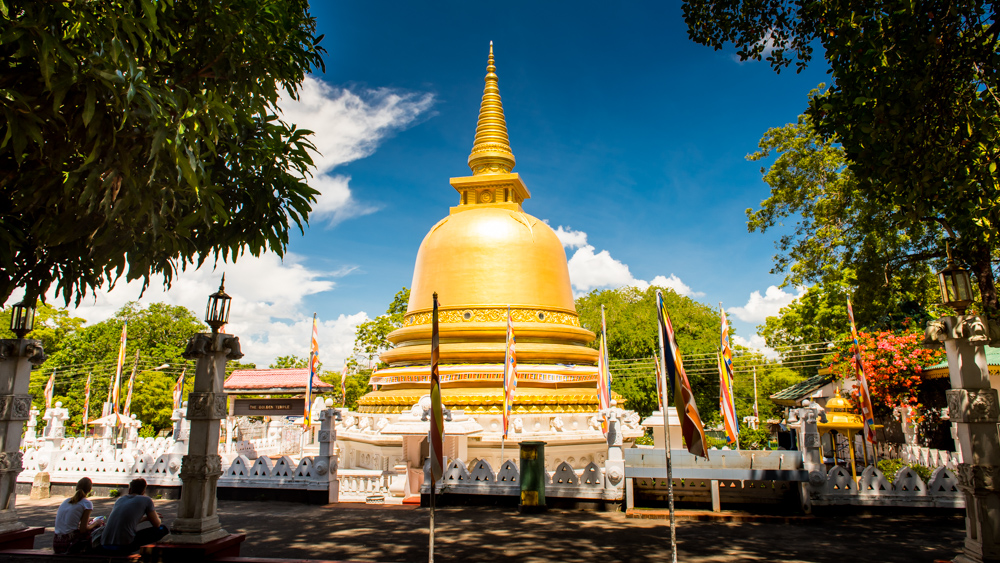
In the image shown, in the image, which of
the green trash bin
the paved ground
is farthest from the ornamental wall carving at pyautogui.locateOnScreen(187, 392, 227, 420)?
the green trash bin

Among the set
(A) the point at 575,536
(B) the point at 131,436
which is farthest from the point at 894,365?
(B) the point at 131,436

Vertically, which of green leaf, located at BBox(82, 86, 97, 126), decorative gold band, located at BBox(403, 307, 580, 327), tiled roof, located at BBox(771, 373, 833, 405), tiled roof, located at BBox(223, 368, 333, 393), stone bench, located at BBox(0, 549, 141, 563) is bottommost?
stone bench, located at BBox(0, 549, 141, 563)

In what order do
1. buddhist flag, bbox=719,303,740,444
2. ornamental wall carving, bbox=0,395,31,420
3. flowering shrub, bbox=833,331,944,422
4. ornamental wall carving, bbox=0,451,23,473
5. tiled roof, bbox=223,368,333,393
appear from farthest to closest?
→ 1. tiled roof, bbox=223,368,333,393
2. flowering shrub, bbox=833,331,944,422
3. buddhist flag, bbox=719,303,740,444
4. ornamental wall carving, bbox=0,395,31,420
5. ornamental wall carving, bbox=0,451,23,473

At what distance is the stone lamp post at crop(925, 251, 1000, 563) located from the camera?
23.9 feet

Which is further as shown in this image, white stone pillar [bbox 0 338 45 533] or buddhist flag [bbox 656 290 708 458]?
white stone pillar [bbox 0 338 45 533]

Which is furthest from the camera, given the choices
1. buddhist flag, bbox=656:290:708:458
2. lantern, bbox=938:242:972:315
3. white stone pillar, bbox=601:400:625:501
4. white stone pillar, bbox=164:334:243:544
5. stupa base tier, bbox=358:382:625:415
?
stupa base tier, bbox=358:382:625:415

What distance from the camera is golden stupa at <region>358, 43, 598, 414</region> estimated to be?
21.4 m

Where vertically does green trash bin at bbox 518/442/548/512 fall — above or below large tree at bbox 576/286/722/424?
below

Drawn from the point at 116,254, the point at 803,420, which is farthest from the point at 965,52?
the point at 116,254

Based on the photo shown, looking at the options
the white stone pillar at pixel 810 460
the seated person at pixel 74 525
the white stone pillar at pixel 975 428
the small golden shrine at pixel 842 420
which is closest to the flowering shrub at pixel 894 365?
the small golden shrine at pixel 842 420

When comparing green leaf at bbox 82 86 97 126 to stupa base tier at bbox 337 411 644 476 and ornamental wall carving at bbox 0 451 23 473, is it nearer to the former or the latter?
ornamental wall carving at bbox 0 451 23 473

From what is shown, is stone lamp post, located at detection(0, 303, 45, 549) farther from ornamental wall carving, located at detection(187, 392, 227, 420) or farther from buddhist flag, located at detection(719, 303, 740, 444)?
buddhist flag, located at detection(719, 303, 740, 444)

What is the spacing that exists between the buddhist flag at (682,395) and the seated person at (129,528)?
7.07 m

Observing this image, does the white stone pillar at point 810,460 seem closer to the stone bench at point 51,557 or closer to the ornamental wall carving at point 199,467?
the ornamental wall carving at point 199,467
